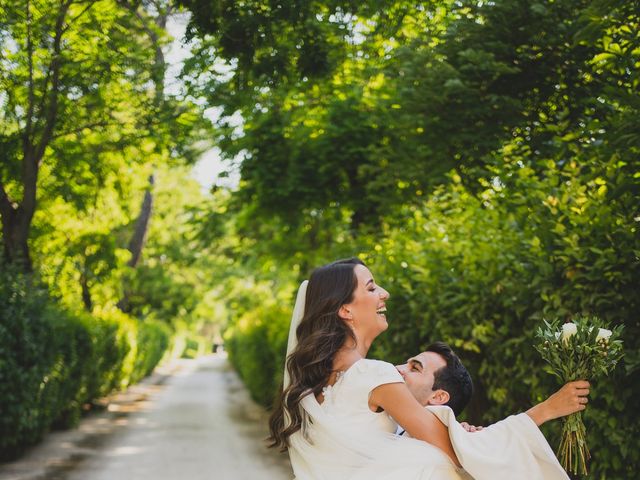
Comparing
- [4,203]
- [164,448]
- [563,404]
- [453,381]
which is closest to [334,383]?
[453,381]

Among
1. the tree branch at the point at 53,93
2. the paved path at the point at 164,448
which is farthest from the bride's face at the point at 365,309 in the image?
the tree branch at the point at 53,93

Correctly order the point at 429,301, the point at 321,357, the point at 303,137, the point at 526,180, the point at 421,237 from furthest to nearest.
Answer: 1. the point at 303,137
2. the point at 421,237
3. the point at 429,301
4. the point at 526,180
5. the point at 321,357

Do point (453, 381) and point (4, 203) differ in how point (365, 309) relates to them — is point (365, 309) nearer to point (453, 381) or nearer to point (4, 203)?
point (453, 381)

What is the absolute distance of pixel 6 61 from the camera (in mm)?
9961

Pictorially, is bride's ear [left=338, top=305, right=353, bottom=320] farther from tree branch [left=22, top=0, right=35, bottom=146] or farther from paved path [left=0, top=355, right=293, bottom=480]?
tree branch [left=22, top=0, right=35, bottom=146]

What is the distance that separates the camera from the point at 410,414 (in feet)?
9.04

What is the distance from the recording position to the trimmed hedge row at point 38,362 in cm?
938

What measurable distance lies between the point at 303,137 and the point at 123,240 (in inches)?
661

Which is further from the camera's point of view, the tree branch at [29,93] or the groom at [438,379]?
the tree branch at [29,93]

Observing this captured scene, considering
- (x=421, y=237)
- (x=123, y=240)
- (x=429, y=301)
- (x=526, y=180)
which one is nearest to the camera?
(x=526, y=180)

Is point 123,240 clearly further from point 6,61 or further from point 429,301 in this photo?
point 429,301

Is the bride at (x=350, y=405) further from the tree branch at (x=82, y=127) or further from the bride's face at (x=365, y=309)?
the tree branch at (x=82, y=127)

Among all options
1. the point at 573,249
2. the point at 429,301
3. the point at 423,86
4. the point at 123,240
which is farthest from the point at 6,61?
the point at 123,240

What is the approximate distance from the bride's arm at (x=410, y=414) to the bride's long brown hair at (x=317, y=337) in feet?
1.01
